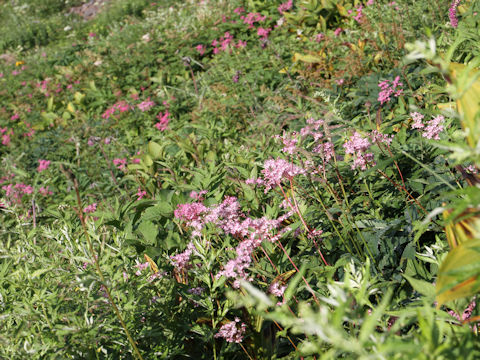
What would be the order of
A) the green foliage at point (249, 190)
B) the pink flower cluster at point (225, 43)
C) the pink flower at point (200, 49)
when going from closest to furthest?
the green foliage at point (249, 190)
the pink flower cluster at point (225, 43)
the pink flower at point (200, 49)

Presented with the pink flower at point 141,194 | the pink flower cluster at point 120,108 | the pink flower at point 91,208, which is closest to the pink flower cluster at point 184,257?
the pink flower at point 141,194

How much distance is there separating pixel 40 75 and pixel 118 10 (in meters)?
4.07

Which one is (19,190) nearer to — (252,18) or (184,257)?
(184,257)

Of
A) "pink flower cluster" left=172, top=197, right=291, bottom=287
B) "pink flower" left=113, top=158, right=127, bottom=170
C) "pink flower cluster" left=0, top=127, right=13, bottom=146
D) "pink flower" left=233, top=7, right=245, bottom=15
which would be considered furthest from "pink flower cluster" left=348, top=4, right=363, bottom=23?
"pink flower cluster" left=0, top=127, right=13, bottom=146

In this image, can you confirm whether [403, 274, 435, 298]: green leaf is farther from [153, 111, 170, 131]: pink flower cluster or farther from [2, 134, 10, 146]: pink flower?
[2, 134, 10, 146]: pink flower

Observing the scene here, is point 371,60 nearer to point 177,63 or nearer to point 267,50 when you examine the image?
point 267,50

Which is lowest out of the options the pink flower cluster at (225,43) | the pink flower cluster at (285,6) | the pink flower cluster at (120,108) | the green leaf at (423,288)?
the pink flower cluster at (120,108)

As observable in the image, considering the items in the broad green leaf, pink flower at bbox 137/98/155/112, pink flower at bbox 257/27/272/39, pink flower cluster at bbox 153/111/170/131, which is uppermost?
the broad green leaf

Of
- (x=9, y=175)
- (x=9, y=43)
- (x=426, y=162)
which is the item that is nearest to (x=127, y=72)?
(x=9, y=175)

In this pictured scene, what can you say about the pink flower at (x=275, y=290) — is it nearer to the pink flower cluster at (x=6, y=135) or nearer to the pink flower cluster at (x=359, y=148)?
the pink flower cluster at (x=359, y=148)

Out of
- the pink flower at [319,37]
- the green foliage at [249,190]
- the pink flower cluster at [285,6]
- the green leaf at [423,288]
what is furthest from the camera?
the pink flower cluster at [285,6]

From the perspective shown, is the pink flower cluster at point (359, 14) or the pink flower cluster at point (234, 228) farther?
the pink flower cluster at point (359, 14)

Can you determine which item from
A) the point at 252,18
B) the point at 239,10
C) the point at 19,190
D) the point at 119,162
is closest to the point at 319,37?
the point at 252,18

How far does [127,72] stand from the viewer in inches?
296
